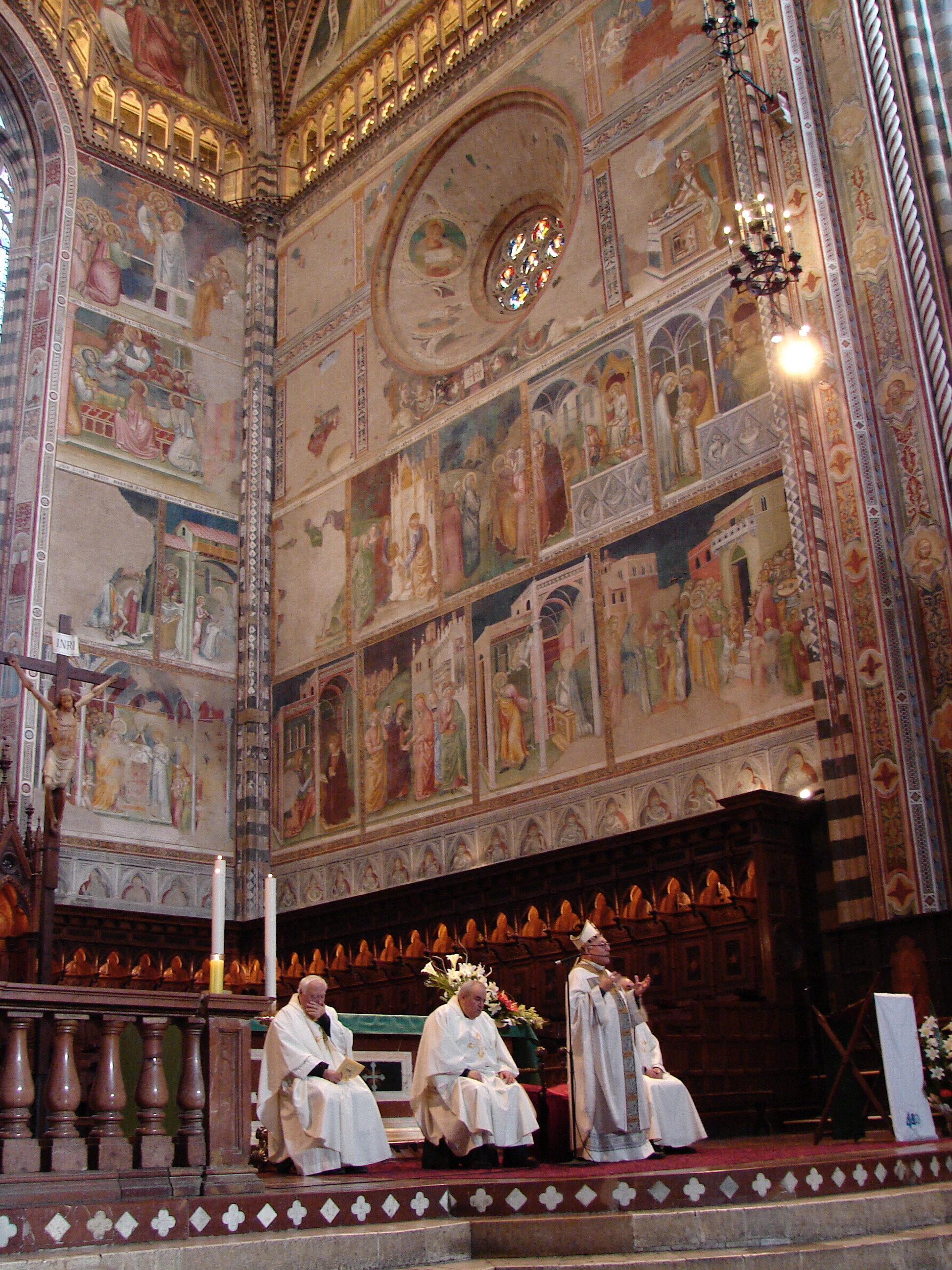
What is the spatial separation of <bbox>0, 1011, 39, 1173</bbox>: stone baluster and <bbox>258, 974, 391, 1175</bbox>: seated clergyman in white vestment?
2.55 m

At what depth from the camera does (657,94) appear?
51.3ft

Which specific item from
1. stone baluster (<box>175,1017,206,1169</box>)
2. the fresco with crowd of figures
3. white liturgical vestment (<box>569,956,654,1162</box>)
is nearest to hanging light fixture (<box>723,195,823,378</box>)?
the fresco with crowd of figures

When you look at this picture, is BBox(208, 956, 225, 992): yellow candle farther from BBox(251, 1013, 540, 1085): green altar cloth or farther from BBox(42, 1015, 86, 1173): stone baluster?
BBox(251, 1013, 540, 1085): green altar cloth

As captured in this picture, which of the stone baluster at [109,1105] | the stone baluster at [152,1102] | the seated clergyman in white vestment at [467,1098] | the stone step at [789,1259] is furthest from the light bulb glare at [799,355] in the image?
the stone baluster at [109,1105]

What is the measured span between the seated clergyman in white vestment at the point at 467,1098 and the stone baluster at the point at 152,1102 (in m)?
2.68

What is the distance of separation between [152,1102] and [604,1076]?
3114 millimetres

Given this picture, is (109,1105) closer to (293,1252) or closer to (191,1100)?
(191,1100)

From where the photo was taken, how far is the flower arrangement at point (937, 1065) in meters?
9.09

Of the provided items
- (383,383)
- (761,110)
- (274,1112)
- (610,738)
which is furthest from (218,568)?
(274,1112)

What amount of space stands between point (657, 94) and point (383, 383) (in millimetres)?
5370

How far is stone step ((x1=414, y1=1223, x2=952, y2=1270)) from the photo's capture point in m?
5.15

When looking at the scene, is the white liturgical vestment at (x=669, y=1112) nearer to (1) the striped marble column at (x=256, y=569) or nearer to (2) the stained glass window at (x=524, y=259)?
(1) the striped marble column at (x=256, y=569)

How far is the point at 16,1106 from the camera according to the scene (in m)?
5.03

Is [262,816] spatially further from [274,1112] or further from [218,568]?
[274,1112]
